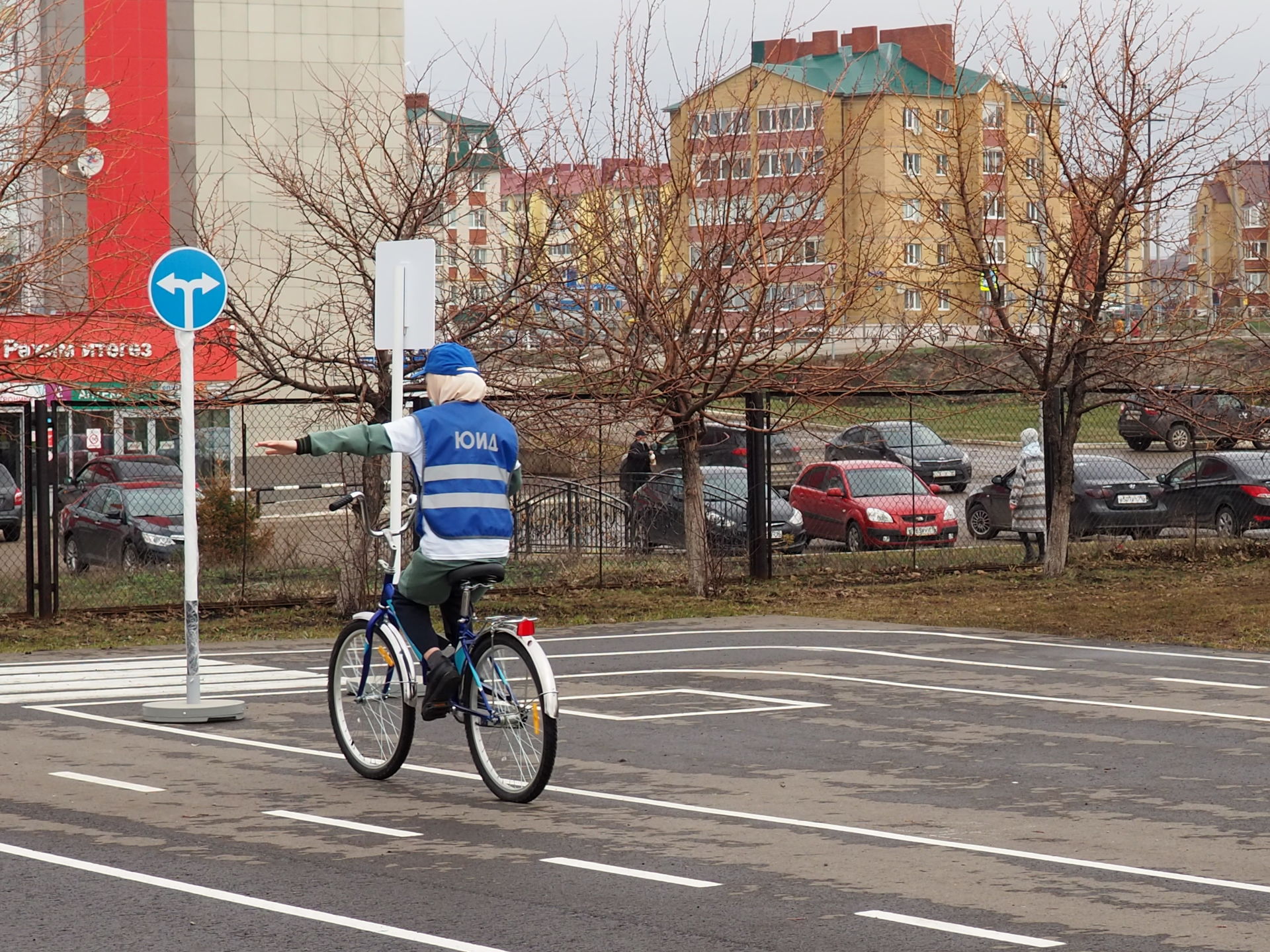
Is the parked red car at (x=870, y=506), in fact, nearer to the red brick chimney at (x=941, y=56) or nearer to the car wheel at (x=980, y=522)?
the car wheel at (x=980, y=522)

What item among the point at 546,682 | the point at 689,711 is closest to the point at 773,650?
the point at 689,711

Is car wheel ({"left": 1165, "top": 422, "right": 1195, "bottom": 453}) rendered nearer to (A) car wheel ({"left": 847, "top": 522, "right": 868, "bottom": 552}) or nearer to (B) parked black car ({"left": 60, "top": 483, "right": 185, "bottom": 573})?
(A) car wheel ({"left": 847, "top": 522, "right": 868, "bottom": 552})

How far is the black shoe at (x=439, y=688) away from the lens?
8.22 metres

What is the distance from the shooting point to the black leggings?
8.38m

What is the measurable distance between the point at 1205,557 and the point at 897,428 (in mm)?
4121

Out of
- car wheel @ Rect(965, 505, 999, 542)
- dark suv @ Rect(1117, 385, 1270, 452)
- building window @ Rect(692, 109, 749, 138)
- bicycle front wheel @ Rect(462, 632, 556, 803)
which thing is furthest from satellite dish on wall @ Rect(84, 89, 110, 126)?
car wheel @ Rect(965, 505, 999, 542)

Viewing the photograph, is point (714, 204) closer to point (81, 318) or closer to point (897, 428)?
point (81, 318)

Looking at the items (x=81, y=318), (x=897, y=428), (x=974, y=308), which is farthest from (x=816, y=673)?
(x=897, y=428)

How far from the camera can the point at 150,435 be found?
74.2 ft

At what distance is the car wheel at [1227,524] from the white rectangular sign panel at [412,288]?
48.4ft

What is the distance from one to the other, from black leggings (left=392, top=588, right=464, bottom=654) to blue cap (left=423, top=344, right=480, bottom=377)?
101 centimetres

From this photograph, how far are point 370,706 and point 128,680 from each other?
15.1 feet

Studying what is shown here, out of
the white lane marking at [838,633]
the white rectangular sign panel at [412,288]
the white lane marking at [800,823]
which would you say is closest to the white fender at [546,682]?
the white lane marking at [800,823]

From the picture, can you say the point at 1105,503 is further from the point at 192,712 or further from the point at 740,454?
the point at 192,712
